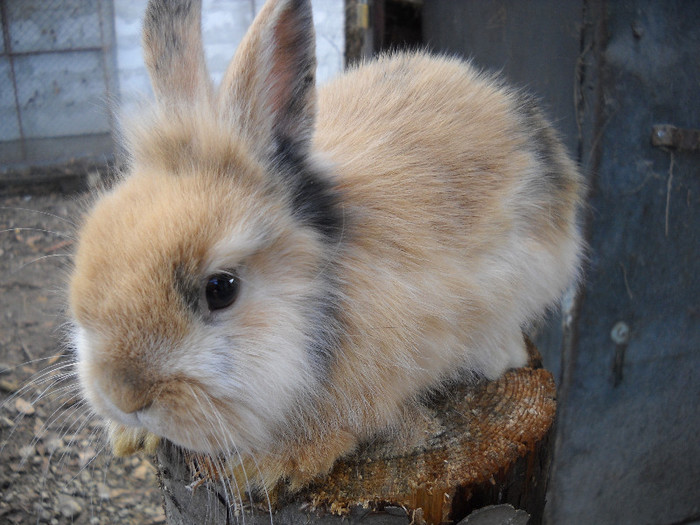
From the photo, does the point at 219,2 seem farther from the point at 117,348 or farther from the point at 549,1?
the point at 117,348

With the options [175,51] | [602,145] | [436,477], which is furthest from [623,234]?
[175,51]

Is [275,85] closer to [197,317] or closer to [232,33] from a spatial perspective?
[197,317]

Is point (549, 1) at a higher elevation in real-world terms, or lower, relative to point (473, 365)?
higher

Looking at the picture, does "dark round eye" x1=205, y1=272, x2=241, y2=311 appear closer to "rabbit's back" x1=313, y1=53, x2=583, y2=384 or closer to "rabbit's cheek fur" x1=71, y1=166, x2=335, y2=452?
"rabbit's cheek fur" x1=71, y1=166, x2=335, y2=452

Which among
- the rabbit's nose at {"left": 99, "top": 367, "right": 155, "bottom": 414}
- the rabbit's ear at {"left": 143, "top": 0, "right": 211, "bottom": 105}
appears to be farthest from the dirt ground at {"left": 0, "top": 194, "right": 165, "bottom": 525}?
the rabbit's nose at {"left": 99, "top": 367, "right": 155, "bottom": 414}

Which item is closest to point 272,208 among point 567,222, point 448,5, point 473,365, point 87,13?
point 473,365

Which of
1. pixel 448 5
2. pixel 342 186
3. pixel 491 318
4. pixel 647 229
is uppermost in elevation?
pixel 448 5
